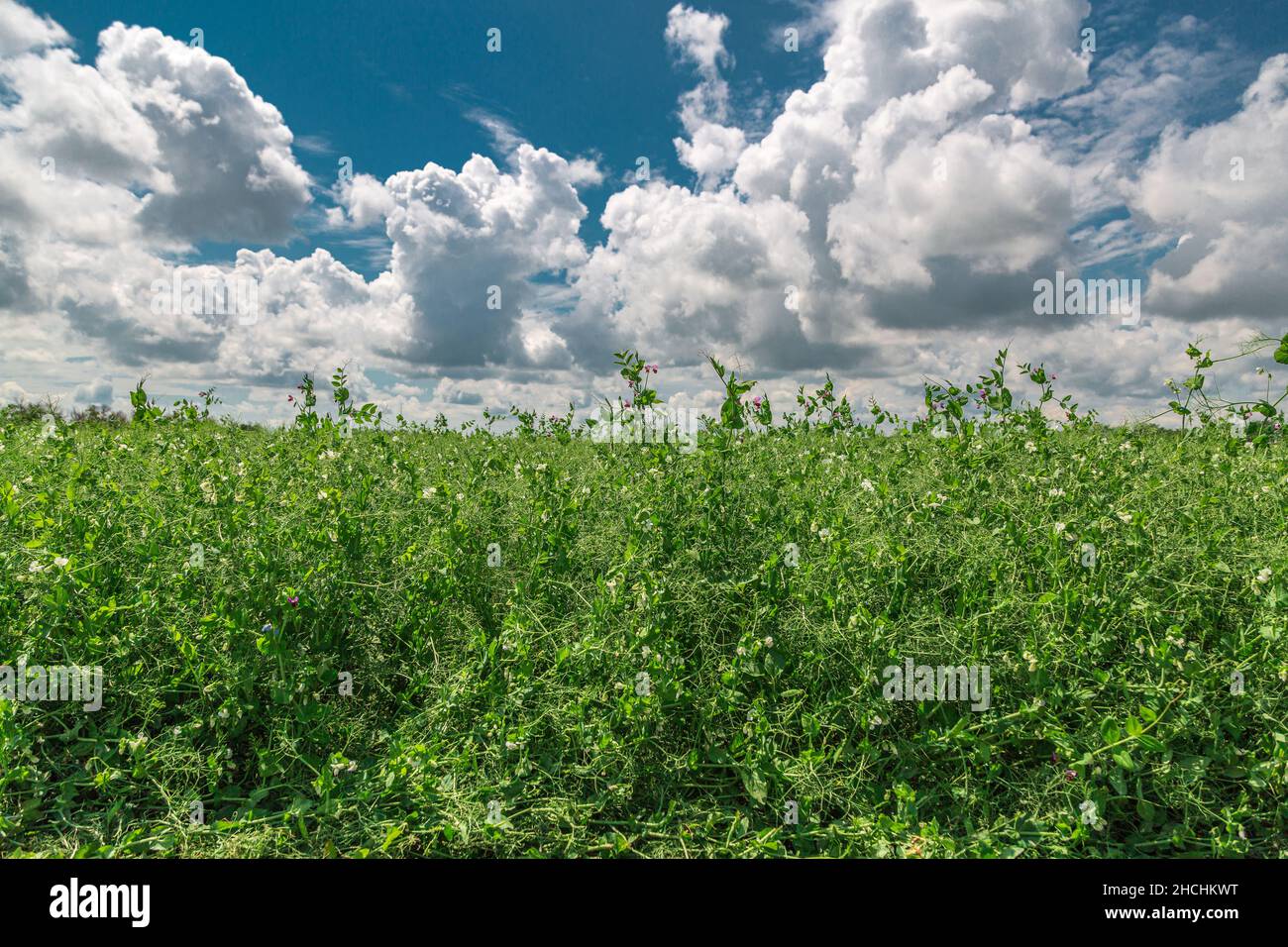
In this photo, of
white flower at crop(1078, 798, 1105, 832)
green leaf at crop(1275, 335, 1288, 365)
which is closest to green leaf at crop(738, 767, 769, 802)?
white flower at crop(1078, 798, 1105, 832)

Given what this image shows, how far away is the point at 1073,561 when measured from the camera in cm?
430

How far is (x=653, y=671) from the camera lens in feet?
11.5

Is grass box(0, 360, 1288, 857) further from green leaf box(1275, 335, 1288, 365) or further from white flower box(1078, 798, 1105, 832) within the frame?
green leaf box(1275, 335, 1288, 365)

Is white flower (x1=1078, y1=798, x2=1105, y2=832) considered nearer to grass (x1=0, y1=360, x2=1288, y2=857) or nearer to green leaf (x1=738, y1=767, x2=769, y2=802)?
Result: grass (x1=0, y1=360, x2=1288, y2=857)

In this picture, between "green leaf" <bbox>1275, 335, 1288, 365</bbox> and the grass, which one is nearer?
"green leaf" <bbox>1275, 335, 1288, 365</bbox>

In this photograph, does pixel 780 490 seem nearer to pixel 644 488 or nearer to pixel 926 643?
pixel 644 488

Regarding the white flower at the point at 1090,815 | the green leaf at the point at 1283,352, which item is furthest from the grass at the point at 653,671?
the green leaf at the point at 1283,352

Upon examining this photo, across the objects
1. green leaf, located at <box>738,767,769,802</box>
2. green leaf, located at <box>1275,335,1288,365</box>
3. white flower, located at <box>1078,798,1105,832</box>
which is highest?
green leaf, located at <box>1275,335,1288,365</box>

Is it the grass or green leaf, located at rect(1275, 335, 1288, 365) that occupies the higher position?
green leaf, located at rect(1275, 335, 1288, 365)

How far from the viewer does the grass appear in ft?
11.0

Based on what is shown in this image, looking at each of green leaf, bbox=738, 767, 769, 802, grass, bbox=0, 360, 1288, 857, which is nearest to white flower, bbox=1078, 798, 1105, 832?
grass, bbox=0, 360, 1288, 857

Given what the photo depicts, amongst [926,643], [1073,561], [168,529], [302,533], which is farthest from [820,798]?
[168,529]

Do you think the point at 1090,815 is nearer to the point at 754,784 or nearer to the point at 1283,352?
the point at 754,784
